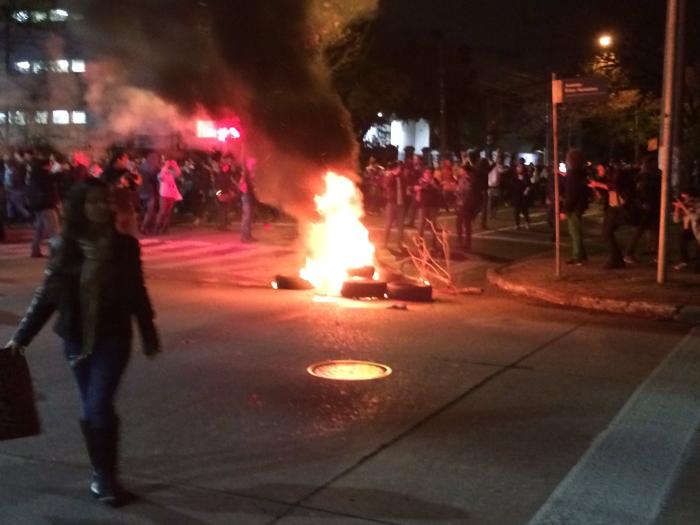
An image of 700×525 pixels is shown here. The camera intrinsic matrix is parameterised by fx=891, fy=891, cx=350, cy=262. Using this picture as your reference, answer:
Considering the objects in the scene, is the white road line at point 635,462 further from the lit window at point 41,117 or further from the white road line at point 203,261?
the lit window at point 41,117

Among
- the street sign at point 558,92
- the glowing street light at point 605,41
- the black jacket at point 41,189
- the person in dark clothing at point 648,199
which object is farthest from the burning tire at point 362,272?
the glowing street light at point 605,41

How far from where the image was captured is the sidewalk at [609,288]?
9.84 meters

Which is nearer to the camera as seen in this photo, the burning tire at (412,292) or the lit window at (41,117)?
the burning tire at (412,292)

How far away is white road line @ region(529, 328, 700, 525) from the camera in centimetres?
433

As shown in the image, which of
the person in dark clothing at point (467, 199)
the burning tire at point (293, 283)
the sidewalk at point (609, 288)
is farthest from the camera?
the person in dark clothing at point (467, 199)

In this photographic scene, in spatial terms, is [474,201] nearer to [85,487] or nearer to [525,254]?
[525,254]

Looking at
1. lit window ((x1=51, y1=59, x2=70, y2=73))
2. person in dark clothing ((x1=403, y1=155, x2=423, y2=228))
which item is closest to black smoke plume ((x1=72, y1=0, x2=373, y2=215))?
person in dark clothing ((x1=403, y1=155, x2=423, y2=228))

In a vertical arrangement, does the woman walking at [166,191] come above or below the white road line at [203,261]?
above

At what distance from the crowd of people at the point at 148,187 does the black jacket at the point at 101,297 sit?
24.0 feet

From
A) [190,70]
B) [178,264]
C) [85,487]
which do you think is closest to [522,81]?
[178,264]

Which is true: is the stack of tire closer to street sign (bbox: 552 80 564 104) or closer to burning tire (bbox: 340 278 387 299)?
burning tire (bbox: 340 278 387 299)

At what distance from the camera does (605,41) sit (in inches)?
858

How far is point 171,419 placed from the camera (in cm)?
577

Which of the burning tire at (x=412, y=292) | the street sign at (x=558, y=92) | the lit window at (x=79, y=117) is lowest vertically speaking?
the burning tire at (x=412, y=292)
